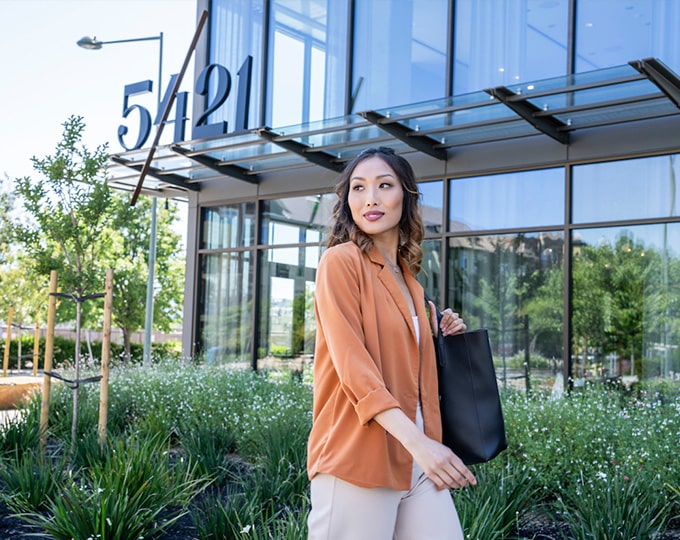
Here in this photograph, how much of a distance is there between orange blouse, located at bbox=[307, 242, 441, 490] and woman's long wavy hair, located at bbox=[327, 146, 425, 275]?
116mm

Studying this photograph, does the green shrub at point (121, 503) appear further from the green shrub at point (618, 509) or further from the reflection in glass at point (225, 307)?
the reflection in glass at point (225, 307)

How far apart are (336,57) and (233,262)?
3897 mm

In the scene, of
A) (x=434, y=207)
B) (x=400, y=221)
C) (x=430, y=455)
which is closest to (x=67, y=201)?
(x=434, y=207)

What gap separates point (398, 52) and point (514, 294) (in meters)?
3.99

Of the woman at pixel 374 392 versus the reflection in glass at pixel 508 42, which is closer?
the woman at pixel 374 392

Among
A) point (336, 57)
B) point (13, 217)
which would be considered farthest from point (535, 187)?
point (13, 217)

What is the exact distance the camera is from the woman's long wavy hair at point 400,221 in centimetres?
253

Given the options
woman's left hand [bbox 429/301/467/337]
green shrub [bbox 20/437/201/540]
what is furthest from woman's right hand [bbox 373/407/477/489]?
green shrub [bbox 20/437/201/540]

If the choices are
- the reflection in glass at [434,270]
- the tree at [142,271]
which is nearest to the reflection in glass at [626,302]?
the reflection in glass at [434,270]

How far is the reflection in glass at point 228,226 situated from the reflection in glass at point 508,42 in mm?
4440

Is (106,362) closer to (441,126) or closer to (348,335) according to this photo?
(441,126)

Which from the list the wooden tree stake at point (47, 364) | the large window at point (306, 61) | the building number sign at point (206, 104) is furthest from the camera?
the large window at point (306, 61)

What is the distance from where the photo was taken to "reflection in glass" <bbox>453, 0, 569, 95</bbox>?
34.6ft

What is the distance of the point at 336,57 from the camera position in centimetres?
1288
